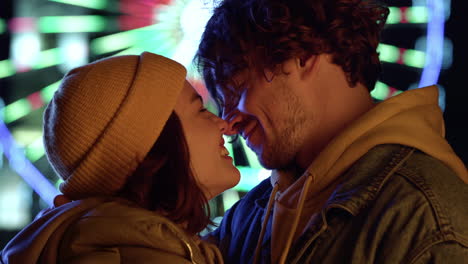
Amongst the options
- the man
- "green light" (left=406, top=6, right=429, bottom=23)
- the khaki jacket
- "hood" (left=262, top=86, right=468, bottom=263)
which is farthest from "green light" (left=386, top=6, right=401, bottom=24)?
the khaki jacket

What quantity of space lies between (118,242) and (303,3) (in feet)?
2.34

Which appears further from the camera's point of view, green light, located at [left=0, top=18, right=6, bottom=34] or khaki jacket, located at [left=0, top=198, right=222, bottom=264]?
green light, located at [left=0, top=18, right=6, bottom=34]

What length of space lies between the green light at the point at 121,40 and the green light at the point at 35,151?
448 mm

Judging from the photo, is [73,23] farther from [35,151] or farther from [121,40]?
[35,151]

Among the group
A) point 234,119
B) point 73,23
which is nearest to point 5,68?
point 73,23

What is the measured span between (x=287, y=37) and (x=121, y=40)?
4.21ft

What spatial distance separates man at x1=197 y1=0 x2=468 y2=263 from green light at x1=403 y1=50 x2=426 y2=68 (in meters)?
0.91

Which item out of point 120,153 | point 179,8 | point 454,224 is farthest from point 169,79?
point 179,8

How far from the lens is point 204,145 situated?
1.21 metres

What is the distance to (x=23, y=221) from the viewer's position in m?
2.20

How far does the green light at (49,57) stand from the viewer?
2326 mm

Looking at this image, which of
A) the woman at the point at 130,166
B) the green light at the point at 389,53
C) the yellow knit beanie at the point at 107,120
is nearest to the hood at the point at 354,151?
the woman at the point at 130,166

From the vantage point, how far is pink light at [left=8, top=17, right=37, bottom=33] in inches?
A: 90.0

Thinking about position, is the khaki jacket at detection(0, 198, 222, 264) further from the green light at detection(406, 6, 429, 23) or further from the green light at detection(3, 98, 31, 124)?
the green light at detection(406, 6, 429, 23)
